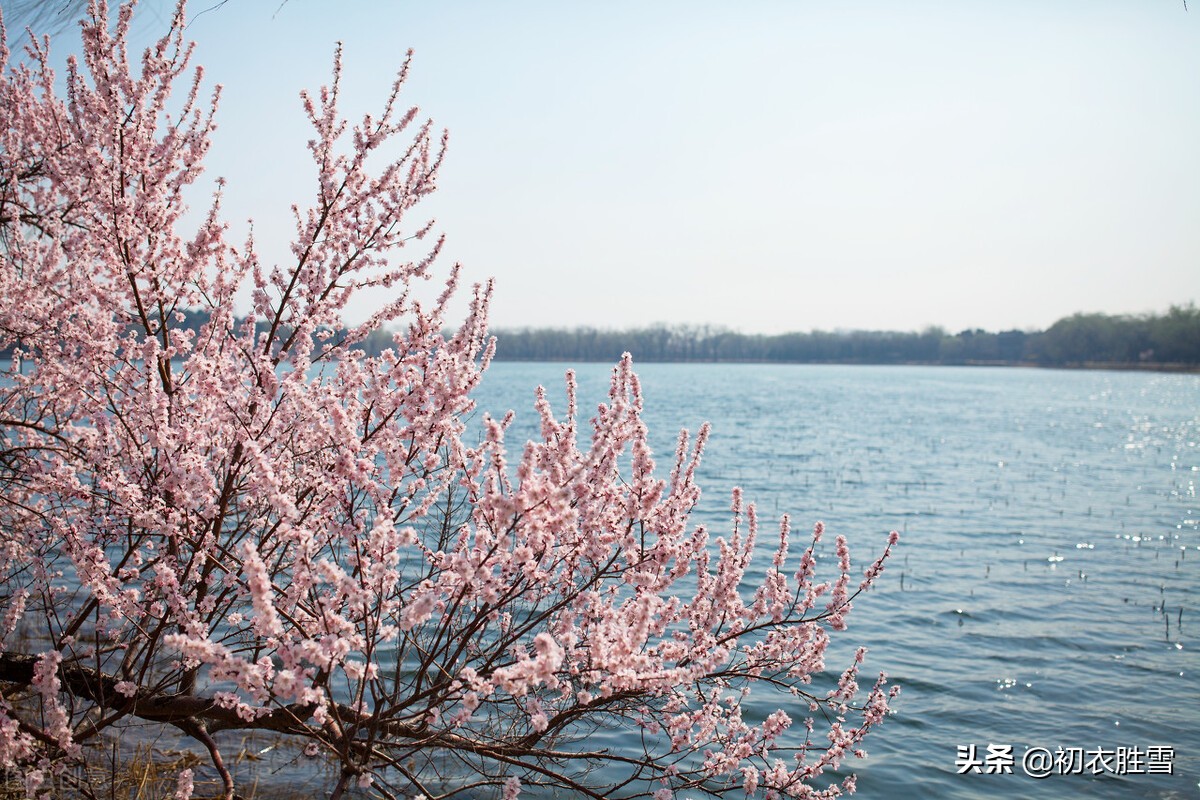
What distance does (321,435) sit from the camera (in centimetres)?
468

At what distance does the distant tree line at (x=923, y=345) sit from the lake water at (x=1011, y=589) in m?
111

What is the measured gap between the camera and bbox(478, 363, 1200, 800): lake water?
10047 millimetres

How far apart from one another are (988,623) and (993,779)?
565 centimetres

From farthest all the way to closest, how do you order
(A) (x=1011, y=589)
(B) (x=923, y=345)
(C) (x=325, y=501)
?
(B) (x=923, y=345), (A) (x=1011, y=589), (C) (x=325, y=501)

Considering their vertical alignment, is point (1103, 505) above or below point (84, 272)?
below

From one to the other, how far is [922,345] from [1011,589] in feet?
596

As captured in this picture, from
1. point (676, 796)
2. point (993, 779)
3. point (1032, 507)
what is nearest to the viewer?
point (676, 796)

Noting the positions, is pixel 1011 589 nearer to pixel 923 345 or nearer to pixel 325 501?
pixel 325 501

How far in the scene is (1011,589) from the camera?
54.8 ft

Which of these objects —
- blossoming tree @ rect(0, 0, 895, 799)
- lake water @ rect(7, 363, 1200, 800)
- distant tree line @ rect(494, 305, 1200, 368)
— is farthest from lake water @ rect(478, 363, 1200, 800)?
distant tree line @ rect(494, 305, 1200, 368)

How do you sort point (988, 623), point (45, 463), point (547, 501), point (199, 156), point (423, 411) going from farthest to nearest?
point (988, 623), point (45, 463), point (199, 156), point (423, 411), point (547, 501)

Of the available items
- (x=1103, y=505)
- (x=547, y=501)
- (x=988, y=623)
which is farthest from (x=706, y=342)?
(x=547, y=501)

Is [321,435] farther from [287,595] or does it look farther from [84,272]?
[84,272]

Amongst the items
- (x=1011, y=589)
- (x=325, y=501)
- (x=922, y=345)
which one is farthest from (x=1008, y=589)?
(x=922, y=345)
